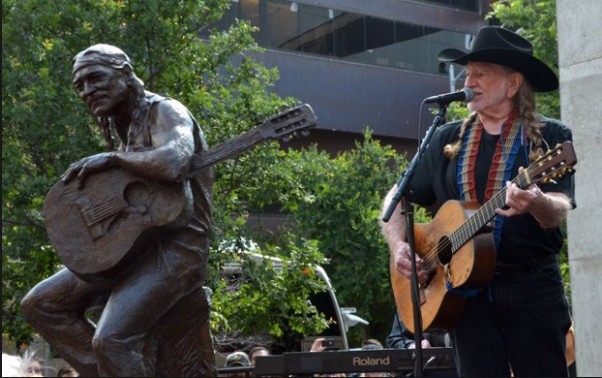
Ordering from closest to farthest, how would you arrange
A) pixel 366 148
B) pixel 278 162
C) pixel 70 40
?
pixel 70 40
pixel 278 162
pixel 366 148

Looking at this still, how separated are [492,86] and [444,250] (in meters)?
0.81

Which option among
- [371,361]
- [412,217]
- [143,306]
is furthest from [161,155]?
[371,361]

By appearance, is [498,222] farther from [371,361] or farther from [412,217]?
[371,361]

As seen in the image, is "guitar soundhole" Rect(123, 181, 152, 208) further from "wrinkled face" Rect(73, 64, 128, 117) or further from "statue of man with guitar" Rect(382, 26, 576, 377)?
"statue of man with guitar" Rect(382, 26, 576, 377)

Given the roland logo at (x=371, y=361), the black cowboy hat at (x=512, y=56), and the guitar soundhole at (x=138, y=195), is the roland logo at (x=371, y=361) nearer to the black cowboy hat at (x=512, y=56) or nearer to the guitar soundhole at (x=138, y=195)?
the black cowboy hat at (x=512, y=56)

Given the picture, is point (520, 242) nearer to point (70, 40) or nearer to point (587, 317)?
point (587, 317)

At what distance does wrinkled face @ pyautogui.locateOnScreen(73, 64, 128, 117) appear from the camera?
6.01 metres

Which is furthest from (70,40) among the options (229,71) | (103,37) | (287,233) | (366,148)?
(366,148)

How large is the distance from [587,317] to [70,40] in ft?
34.3

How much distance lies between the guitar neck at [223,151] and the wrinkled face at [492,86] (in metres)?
1.03

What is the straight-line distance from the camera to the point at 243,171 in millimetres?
16453

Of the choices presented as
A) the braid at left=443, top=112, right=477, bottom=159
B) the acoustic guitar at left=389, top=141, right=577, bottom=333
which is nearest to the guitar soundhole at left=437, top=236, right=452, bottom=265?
the acoustic guitar at left=389, top=141, right=577, bottom=333

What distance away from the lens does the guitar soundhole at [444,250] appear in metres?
6.06

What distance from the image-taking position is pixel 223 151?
5.88 m
